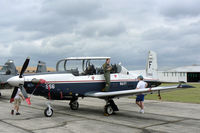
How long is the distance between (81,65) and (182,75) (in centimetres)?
6540

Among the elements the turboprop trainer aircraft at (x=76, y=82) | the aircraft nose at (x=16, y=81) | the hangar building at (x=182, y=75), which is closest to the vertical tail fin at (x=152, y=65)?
the turboprop trainer aircraft at (x=76, y=82)

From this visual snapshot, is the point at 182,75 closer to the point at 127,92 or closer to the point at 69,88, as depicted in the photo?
the point at 127,92

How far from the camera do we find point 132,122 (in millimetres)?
8789

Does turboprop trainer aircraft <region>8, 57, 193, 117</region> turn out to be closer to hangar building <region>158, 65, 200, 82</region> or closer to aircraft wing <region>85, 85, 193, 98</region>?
aircraft wing <region>85, 85, 193, 98</region>

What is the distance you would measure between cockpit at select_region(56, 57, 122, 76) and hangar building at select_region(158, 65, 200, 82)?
2365 inches

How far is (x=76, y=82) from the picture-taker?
1066 centimetres

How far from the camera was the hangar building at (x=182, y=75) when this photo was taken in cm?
6941

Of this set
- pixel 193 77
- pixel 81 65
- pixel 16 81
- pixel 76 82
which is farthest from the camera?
pixel 193 77

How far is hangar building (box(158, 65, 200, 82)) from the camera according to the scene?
2733 inches

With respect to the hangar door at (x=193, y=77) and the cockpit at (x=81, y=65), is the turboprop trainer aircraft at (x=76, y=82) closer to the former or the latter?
the cockpit at (x=81, y=65)

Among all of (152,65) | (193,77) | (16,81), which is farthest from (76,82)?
(193,77)

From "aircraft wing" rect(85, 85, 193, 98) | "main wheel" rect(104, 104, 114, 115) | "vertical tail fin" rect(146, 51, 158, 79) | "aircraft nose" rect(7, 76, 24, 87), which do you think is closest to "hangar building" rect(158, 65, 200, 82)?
"vertical tail fin" rect(146, 51, 158, 79)

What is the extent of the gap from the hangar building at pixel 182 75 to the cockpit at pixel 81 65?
60.1 meters

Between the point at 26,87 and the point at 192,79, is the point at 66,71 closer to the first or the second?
the point at 26,87
